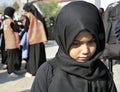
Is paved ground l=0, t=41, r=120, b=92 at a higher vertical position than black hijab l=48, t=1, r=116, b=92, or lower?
lower

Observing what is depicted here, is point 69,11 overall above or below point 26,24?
above

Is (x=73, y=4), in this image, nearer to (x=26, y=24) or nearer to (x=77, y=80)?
(x=77, y=80)

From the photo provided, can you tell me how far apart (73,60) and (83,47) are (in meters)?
0.09

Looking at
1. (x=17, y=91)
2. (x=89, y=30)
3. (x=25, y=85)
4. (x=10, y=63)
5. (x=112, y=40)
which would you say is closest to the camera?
(x=89, y=30)

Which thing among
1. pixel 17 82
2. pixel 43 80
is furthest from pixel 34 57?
pixel 43 80

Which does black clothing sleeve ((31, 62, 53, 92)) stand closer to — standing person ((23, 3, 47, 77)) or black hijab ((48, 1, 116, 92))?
black hijab ((48, 1, 116, 92))

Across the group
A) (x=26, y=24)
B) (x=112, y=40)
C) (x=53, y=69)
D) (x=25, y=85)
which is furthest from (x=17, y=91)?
(x=53, y=69)

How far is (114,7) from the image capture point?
6.04 meters

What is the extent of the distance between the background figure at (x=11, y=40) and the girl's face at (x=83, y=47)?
252 inches

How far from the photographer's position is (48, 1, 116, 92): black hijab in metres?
2.16

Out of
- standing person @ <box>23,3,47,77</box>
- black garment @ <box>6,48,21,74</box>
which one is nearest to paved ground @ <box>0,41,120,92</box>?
black garment @ <box>6,48,21,74</box>

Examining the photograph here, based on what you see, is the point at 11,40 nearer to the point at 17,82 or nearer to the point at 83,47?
the point at 17,82

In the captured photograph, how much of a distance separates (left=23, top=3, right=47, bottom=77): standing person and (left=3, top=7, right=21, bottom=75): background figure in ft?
1.09

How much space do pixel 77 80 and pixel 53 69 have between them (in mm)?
146
